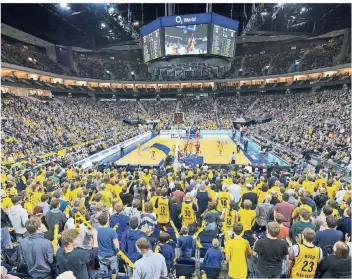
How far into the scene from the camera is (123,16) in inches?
1614

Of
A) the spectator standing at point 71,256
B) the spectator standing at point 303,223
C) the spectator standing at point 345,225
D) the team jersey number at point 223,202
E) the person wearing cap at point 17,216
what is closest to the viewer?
the spectator standing at point 71,256

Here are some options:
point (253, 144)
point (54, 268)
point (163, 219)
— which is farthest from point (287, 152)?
point (54, 268)

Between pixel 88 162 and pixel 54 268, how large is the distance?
18.0 m

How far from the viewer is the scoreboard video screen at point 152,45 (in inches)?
976

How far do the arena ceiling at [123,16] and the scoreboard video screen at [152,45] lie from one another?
23.1 ft

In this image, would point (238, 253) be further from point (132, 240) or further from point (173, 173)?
point (173, 173)

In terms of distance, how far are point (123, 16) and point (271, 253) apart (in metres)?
43.5

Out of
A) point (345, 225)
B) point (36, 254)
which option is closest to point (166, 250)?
point (36, 254)

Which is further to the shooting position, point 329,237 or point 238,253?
point 329,237

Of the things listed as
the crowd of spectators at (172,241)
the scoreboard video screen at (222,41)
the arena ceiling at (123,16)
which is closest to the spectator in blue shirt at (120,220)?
the crowd of spectators at (172,241)

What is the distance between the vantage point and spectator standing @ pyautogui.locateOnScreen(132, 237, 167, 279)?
3.58 metres

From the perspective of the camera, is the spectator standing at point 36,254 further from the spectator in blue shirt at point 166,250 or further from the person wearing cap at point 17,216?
the person wearing cap at point 17,216

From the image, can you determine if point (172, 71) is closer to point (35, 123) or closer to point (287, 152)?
point (287, 152)

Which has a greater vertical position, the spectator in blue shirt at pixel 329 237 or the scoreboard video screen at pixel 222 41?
the scoreboard video screen at pixel 222 41
